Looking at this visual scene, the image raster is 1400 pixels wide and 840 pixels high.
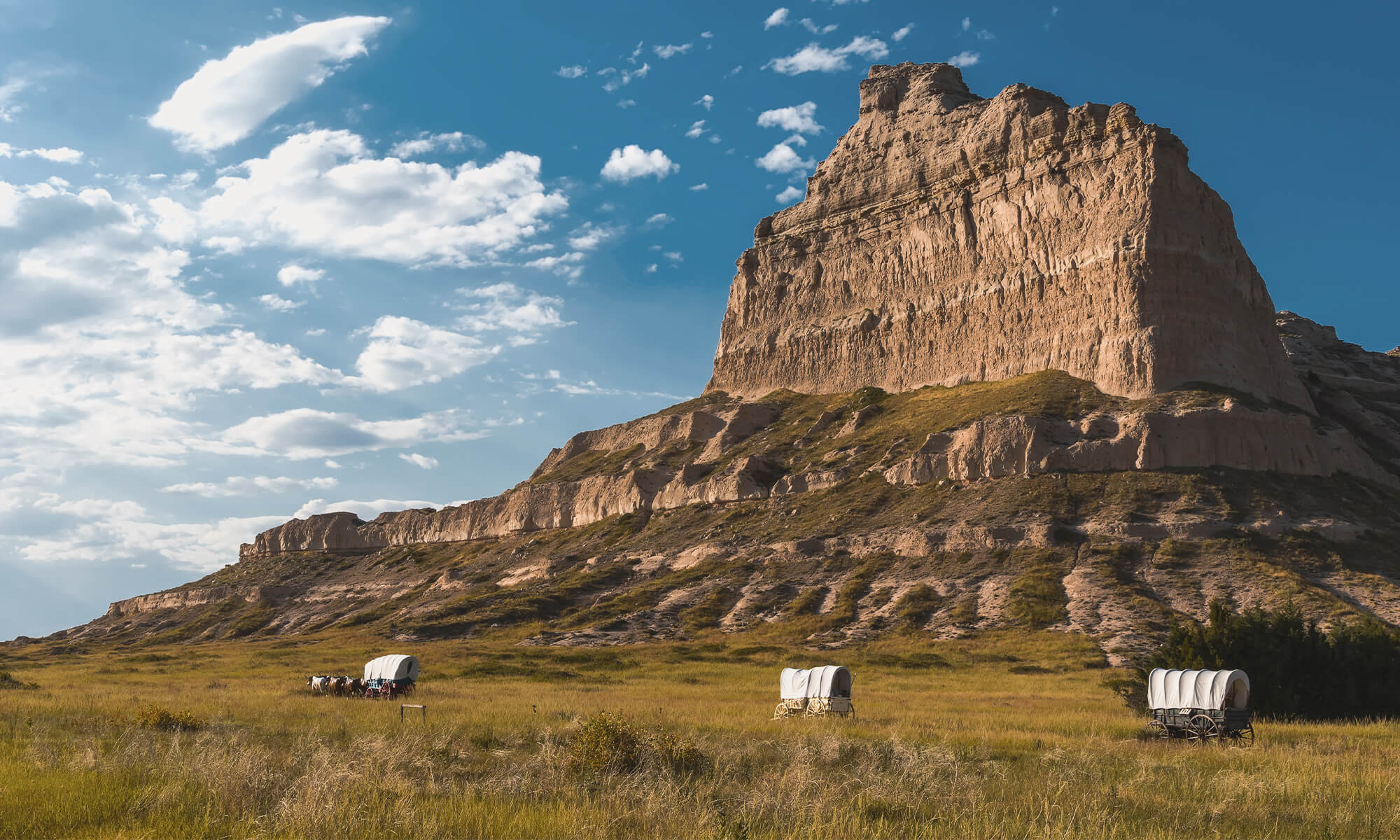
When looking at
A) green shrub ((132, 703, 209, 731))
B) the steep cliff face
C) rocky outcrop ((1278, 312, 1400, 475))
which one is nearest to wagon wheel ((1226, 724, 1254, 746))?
green shrub ((132, 703, 209, 731))

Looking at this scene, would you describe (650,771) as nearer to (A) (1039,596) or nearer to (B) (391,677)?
(B) (391,677)

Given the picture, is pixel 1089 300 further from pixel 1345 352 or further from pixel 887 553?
pixel 1345 352

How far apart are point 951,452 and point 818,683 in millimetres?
56068

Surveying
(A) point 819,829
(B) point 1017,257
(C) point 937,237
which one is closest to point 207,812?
(A) point 819,829

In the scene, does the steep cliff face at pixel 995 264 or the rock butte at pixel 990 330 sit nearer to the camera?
the rock butte at pixel 990 330

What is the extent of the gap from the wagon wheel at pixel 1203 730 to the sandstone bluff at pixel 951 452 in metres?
29.2

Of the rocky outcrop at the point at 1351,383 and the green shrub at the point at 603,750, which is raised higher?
Answer: the rocky outcrop at the point at 1351,383

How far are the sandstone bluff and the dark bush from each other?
803 inches

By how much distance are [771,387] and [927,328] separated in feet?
75.3

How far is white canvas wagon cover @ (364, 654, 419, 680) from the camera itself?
106ft

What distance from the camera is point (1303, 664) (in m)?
28.2

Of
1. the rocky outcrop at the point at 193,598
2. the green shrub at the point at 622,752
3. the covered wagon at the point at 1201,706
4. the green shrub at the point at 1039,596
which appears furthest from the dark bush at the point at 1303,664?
the rocky outcrop at the point at 193,598

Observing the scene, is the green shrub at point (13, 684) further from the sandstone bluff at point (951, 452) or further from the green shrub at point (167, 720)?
the sandstone bluff at point (951, 452)

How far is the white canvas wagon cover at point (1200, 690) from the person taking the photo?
21.2 meters
